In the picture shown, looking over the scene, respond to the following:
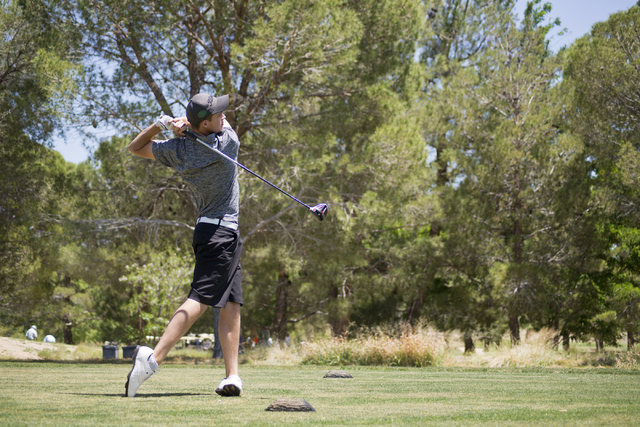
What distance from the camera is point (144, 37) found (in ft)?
48.5

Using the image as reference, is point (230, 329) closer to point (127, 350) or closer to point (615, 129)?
point (127, 350)

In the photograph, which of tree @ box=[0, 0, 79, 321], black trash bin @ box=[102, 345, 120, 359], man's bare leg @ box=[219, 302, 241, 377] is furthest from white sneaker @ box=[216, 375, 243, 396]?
black trash bin @ box=[102, 345, 120, 359]

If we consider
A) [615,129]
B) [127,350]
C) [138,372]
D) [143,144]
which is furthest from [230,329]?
[615,129]

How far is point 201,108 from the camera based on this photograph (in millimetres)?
3852

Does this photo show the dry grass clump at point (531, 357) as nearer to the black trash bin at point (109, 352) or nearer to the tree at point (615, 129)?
the tree at point (615, 129)

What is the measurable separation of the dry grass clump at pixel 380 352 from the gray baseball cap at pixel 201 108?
25.8ft

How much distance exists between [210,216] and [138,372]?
1.06 m

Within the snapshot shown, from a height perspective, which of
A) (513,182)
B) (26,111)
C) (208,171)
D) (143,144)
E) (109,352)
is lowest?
(109,352)

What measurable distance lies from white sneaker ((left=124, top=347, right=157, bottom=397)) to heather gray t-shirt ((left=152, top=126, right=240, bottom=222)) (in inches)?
37.8

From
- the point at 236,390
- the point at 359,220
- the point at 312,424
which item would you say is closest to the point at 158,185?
the point at 359,220

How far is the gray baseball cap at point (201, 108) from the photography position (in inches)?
152

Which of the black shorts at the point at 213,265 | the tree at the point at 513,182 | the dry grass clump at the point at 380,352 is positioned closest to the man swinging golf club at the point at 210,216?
the black shorts at the point at 213,265

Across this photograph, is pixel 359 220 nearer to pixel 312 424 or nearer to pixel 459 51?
pixel 459 51

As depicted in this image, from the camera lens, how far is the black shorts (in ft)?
12.5
